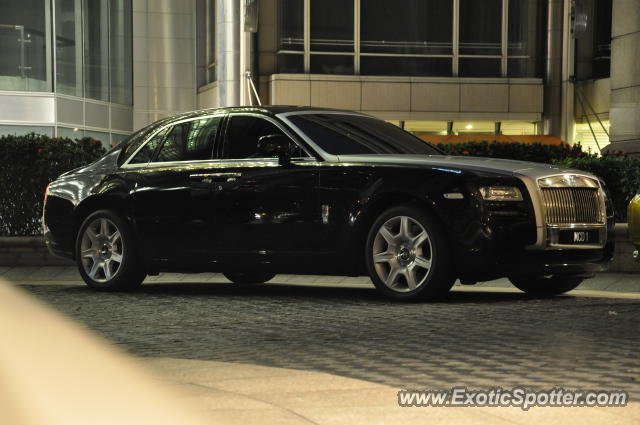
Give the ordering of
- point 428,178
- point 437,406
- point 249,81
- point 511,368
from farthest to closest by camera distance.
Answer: point 249,81 → point 428,178 → point 511,368 → point 437,406

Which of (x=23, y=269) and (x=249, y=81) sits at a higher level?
(x=249, y=81)

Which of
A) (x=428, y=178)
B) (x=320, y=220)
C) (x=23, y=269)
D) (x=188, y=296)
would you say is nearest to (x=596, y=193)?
(x=428, y=178)

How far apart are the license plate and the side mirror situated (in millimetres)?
2394

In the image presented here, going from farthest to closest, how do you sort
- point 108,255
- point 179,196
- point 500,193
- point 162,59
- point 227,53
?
point 162,59
point 227,53
point 108,255
point 179,196
point 500,193

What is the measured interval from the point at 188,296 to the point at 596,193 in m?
3.70

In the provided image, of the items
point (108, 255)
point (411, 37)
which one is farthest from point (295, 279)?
point (411, 37)

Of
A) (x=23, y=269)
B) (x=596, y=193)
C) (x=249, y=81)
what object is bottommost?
(x=23, y=269)

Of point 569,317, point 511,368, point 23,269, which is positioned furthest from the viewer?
point 23,269

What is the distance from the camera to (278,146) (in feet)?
35.1

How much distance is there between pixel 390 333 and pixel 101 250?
4489 millimetres

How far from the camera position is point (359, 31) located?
113 ft

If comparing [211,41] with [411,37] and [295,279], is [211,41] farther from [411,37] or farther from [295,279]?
[295,279]

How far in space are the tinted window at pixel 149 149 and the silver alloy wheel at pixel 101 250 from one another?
0.64 metres

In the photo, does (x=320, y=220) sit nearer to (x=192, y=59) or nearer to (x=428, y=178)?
(x=428, y=178)
